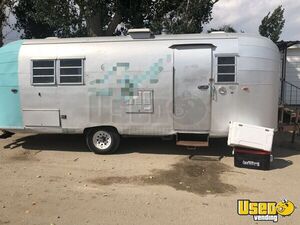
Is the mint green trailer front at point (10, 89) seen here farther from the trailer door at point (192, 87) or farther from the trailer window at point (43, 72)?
the trailer door at point (192, 87)

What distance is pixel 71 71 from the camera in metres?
9.30

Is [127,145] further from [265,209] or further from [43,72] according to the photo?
[265,209]

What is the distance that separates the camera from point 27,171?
8141mm

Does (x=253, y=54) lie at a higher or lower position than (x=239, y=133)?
higher

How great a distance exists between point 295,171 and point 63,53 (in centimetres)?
592

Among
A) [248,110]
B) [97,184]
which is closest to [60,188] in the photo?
[97,184]

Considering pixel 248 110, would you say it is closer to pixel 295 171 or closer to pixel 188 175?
pixel 295 171

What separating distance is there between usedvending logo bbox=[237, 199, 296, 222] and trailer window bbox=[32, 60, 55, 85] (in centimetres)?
546

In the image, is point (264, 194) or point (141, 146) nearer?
point (264, 194)

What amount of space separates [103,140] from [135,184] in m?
2.54

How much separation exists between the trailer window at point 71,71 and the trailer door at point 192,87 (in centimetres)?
231

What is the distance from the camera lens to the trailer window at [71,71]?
9.26m

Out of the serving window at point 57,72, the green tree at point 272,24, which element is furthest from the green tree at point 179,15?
the green tree at point 272,24

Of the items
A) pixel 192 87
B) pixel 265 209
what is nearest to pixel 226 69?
pixel 192 87
